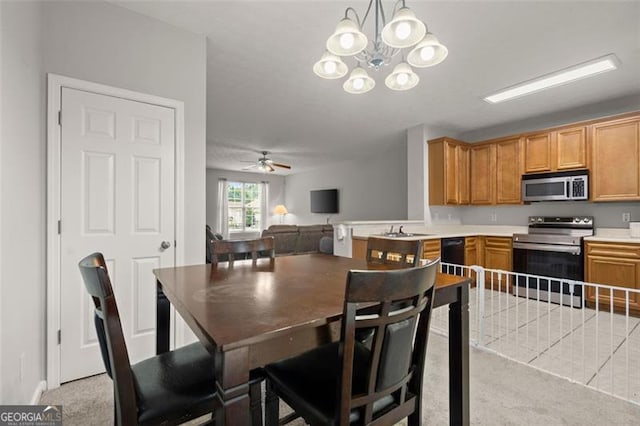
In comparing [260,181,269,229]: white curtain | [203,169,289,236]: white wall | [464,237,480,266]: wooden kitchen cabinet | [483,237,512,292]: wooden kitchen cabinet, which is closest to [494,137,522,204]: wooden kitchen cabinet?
[483,237,512,292]: wooden kitchen cabinet

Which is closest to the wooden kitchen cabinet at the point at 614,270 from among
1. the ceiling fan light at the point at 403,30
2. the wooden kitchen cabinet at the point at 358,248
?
the wooden kitchen cabinet at the point at 358,248

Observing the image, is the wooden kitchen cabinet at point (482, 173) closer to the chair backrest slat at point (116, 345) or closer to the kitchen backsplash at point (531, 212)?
the kitchen backsplash at point (531, 212)

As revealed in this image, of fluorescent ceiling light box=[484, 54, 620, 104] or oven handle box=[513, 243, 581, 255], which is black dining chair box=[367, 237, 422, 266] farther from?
oven handle box=[513, 243, 581, 255]

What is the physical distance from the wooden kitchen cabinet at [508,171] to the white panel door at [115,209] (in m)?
4.55

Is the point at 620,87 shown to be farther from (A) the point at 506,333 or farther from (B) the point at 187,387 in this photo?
(B) the point at 187,387

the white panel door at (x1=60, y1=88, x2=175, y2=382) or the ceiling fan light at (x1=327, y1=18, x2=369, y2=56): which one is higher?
the ceiling fan light at (x1=327, y1=18, x2=369, y2=56)

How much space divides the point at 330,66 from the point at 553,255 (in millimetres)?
3783

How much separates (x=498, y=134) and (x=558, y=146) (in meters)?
0.99

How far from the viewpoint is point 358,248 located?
3814 millimetres

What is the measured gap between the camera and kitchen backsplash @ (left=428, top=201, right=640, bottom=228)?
12.3 ft

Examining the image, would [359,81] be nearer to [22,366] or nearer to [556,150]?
[22,366]

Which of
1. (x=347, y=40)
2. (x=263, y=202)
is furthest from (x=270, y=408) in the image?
(x=263, y=202)

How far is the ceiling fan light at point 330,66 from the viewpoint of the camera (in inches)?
70.4

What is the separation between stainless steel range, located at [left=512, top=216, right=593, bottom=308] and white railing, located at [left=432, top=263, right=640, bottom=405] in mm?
103
